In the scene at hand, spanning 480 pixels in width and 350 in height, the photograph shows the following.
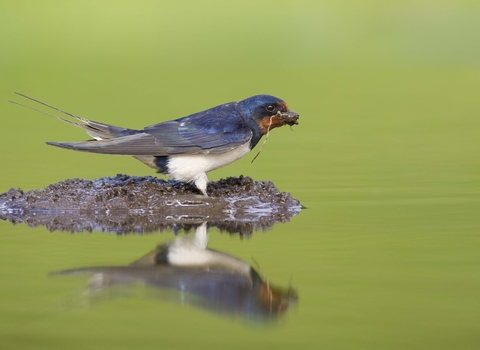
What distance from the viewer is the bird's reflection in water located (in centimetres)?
491

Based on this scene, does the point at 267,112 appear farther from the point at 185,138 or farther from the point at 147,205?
the point at 147,205

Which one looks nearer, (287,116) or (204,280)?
(204,280)

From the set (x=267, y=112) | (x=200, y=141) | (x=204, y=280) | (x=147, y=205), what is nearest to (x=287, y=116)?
(x=267, y=112)

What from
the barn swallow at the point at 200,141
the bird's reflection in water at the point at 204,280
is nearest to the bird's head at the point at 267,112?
the barn swallow at the point at 200,141

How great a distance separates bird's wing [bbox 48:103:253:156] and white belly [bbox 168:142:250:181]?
0.26 feet

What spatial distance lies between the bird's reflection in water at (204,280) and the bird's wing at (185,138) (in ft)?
4.78

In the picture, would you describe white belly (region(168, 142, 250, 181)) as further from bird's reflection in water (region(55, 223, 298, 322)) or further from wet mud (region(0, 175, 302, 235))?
bird's reflection in water (region(55, 223, 298, 322))

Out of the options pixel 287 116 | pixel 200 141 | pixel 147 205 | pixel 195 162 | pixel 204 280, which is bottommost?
pixel 204 280

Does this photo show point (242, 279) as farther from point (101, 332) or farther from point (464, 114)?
point (464, 114)

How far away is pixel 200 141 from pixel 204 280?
2.43m

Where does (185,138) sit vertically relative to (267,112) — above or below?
below

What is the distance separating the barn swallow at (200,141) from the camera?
7648mm

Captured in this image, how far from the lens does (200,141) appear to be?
768 centimetres

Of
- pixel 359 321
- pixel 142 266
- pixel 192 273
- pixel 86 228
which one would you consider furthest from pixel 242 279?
pixel 86 228
